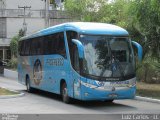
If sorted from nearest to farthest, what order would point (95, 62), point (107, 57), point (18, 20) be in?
1. point (95, 62)
2. point (107, 57)
3. point (18, 20)

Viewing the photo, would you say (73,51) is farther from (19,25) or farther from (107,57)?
(19,25)

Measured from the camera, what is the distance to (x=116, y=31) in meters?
19.3

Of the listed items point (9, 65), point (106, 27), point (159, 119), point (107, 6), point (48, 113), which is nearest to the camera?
point (159, 119)

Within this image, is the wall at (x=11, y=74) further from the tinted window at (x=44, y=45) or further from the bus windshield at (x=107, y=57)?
the bus windshield at (x=107, y=57)

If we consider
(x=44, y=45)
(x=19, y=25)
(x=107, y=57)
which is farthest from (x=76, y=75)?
(x=19, y=25)

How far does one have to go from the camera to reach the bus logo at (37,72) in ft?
80.8

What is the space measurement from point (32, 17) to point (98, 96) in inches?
1949

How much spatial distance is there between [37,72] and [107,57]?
24.1 feet

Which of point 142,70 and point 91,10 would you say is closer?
point 142,70

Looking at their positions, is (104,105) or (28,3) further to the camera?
(28,3)

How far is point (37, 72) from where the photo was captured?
25250mm

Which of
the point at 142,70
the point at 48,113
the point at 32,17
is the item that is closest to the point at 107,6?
the point at 142,70

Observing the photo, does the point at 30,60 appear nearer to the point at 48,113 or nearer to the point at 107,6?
the point at 48,113

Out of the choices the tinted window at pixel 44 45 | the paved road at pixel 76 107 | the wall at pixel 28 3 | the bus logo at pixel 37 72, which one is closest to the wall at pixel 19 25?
the wall at pixel 28 3
